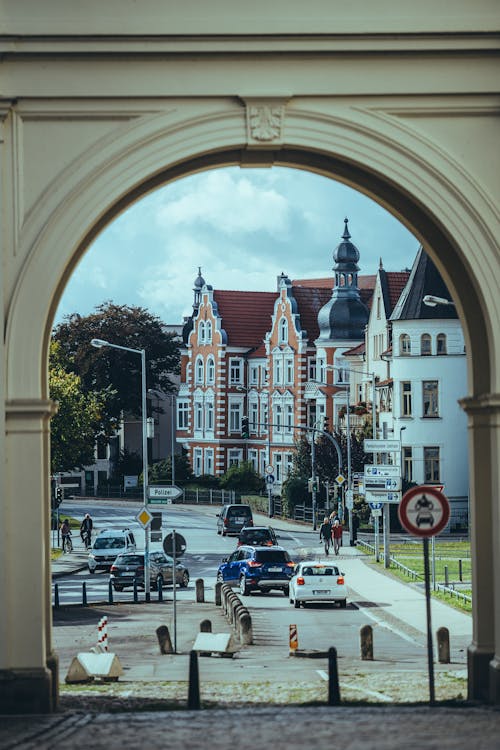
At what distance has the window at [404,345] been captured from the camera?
71.8 meters

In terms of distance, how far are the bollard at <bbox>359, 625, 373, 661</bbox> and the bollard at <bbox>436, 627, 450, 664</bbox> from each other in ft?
3.74

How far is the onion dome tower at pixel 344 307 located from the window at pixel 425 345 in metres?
22.2

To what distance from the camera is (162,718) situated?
47.8ft

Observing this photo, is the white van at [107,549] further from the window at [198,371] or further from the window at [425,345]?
the window at [198,371]

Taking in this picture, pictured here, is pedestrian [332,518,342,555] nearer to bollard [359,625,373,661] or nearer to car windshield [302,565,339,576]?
car windshield [302,565,339,576]

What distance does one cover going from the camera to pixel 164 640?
24.7 meters

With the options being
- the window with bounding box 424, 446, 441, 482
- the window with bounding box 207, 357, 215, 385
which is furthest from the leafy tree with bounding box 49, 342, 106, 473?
the window with bounding box 207, 357, 215, 385

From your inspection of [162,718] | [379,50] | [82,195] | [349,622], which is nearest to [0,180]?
[82,195]

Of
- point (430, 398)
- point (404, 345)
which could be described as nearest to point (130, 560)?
point (430, 398)

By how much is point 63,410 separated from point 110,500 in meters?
41.8

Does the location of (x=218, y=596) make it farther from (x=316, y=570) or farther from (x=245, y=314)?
(x=245, y=314)

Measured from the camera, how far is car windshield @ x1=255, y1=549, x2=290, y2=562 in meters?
39.8

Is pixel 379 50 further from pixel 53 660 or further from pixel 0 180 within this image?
pixel 53 660

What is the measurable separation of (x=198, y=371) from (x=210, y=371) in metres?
1.72
